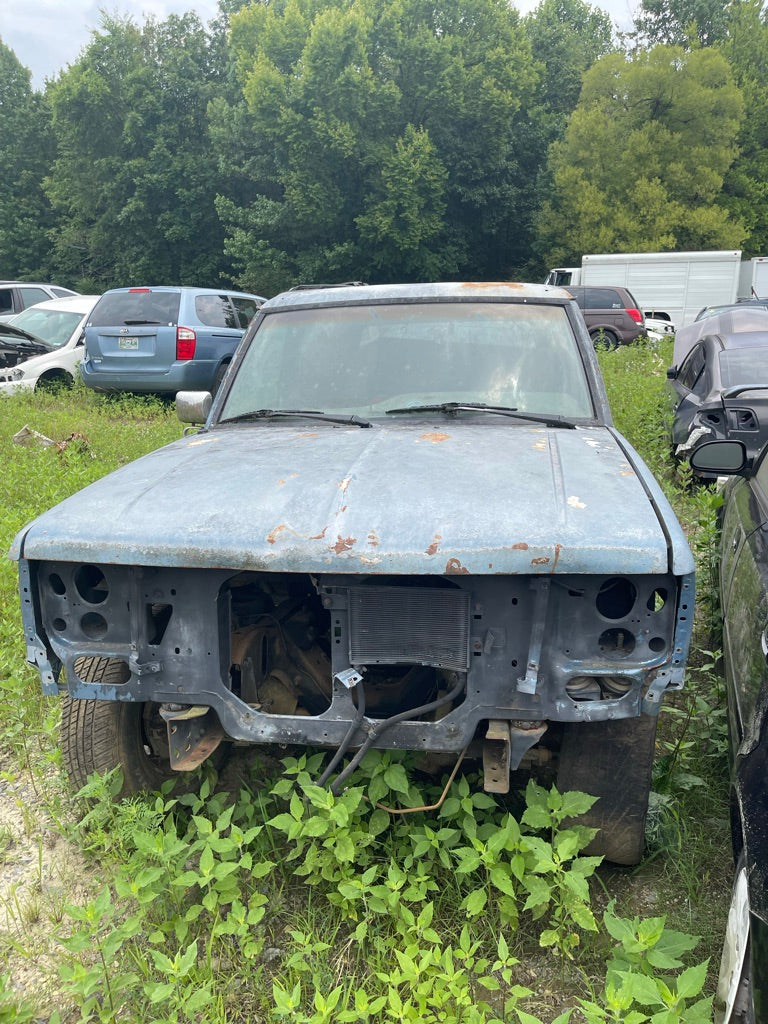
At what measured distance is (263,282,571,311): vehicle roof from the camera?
3.86m

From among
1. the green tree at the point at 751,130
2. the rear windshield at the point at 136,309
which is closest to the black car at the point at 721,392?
the rear windshield at the point at 136,309

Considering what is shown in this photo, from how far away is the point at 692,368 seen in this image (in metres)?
8.27

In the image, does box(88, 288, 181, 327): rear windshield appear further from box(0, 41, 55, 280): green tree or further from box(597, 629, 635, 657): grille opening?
box(0, 41, 55, 280): green tree

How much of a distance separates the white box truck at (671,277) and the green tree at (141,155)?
1548cm

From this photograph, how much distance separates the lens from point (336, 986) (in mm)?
2316

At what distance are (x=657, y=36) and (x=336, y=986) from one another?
152ft

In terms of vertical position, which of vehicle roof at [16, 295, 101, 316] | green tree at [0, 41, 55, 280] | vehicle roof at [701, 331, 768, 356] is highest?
green tree at [0, 41, 55, 280]

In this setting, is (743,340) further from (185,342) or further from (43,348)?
(43,348)

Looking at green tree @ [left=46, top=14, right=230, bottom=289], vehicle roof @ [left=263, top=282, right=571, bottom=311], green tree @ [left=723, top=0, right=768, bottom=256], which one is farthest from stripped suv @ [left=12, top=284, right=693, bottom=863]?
green tree @ [left=723, top=0, right=768, bottom=256]

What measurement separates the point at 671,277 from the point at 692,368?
1851 cm

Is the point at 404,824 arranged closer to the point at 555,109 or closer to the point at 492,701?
the point at 492,701

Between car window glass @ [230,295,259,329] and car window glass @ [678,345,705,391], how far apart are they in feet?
21.8

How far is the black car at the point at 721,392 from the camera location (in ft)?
21.4

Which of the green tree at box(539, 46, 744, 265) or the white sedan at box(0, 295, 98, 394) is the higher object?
the green tree at box(539, 46, 744, 265)
